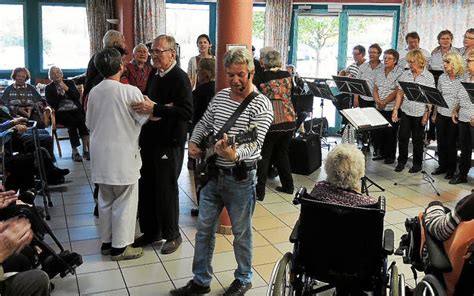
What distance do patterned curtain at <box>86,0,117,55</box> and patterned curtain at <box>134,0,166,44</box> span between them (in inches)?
27.1

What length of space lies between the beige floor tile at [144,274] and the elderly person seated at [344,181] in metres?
1.38

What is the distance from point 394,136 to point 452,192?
1.39 meters

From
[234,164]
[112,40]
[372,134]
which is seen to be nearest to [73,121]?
[112,40]

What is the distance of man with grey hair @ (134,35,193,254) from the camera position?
11.5ft

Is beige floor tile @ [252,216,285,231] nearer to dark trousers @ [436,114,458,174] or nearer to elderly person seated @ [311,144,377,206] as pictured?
elderly person seated @ [311,144,377,206]

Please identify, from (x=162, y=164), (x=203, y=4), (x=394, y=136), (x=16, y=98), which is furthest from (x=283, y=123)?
(x=203, y=4)

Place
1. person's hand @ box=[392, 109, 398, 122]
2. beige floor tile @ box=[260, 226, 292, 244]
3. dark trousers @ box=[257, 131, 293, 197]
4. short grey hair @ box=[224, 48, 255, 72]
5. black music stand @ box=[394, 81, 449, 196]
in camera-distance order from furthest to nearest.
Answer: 1. person's hand @ box=[392, 109, 398, 122]
2. black music stand @ box=[394, 81, 449, 196]
3. dark trousers @ box=[257, 131, 293, 197]
4. beige floor tile @ box=[260, 226, 292, 244]
5. short grey hair @ box=[224, 48, 255, 72]

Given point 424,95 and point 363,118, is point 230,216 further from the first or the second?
point 424,95

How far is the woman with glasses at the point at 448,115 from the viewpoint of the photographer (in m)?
5.80

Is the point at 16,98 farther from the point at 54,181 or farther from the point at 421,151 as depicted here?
the point at 421,151

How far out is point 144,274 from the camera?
3.50m

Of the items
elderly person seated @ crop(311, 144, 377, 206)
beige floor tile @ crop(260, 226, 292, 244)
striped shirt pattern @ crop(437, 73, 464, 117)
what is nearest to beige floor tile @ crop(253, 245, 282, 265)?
beige floor tile @ crop(260, 226, 292, 244)

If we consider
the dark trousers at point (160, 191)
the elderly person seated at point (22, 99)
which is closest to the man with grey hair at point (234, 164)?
the dark trousers at point (160, 191)

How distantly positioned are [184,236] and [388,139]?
3.75 metres
